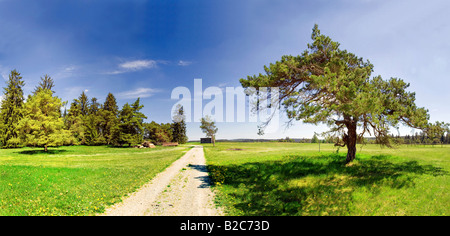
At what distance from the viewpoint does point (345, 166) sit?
15969 millimetres

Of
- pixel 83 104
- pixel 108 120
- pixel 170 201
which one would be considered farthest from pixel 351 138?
pixel 83 104

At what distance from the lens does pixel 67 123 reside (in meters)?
57.5

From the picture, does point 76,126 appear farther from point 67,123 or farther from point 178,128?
point 178,128

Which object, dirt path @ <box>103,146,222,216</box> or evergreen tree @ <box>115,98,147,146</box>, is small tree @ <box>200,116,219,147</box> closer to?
evergreen tree @ <box>115,98,147,146</box>

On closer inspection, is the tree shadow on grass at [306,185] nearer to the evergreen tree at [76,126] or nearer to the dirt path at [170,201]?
the dirt path at [170,201]

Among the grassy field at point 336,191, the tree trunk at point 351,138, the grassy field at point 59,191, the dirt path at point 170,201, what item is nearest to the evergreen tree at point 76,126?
the grassy field at point 59,191

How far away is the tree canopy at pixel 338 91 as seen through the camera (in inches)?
445

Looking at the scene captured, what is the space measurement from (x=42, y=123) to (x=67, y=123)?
93.7 ft

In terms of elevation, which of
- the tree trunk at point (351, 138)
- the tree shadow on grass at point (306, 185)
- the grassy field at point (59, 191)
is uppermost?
the tree trunk at point (351, 138)

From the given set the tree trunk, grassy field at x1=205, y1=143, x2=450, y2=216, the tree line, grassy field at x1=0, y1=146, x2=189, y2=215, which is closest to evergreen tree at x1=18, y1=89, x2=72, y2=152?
the tree line

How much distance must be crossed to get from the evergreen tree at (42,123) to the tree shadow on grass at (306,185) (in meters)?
36.6
